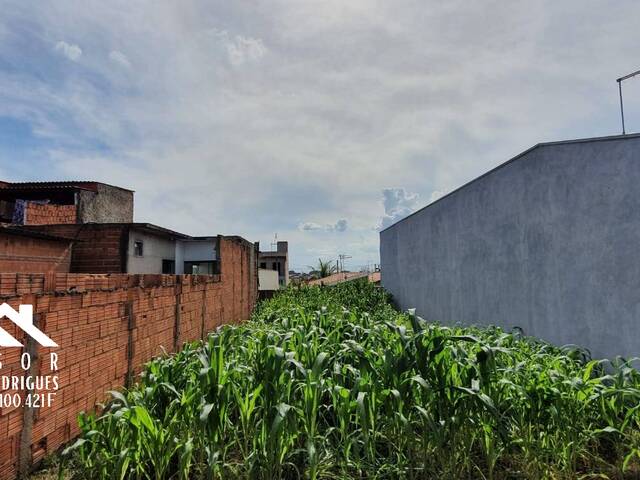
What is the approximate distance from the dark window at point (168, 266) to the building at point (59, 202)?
473 centimetres

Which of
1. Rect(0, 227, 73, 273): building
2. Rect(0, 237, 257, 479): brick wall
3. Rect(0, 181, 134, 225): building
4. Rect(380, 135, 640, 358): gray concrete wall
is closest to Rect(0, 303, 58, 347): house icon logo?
Rect(0, 237, 257, 479): brick wall

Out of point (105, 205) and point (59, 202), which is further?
point (105, 205)

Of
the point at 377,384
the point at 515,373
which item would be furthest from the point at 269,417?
the point at 515,373

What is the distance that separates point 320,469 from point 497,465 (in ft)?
4.16

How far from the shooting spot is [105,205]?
64.0 ft

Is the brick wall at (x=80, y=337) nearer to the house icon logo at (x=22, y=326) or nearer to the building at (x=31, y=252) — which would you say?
the house icon logo at (x=22, y=326)

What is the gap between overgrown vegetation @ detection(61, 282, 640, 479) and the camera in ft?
7.61

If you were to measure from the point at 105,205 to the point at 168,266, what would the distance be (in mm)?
6008

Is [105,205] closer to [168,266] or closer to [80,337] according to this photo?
[168,266]

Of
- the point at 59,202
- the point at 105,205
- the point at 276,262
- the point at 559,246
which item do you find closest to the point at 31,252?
the point at 59,202

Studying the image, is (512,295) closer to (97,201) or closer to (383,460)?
(383,460)

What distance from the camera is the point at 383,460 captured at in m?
2.60

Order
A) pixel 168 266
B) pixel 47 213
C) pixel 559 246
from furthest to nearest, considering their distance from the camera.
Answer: pixel 168 266 < pixel 47 213 < pixel 559 246

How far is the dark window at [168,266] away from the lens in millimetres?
16036
